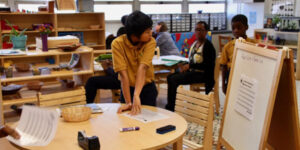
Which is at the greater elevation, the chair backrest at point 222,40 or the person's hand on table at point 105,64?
the chair backrest at point 222,40

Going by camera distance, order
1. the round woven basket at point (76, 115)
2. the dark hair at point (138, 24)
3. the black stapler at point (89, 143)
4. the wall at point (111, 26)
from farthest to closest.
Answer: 1. the wall at point (111, 26)
2. the dark hair at point (138, 24)
3. the round woven basket at point (76, 115)
4. the black stapler at point (89, 143)

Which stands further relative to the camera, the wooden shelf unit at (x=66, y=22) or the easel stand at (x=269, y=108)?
the wooden shelf unit at (x=66, y=22)

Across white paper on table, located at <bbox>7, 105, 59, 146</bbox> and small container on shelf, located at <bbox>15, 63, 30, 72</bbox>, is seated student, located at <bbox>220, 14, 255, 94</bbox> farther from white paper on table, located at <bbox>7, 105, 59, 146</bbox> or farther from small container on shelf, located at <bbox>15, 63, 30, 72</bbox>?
white paper on table, located at <bbox>7, 105, 59, 146</bbox>

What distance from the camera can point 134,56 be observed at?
8.02ft

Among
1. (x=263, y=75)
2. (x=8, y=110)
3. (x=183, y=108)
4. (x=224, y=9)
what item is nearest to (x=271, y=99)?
(x=263, y=75)

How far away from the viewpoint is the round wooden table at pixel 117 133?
1.74 meters

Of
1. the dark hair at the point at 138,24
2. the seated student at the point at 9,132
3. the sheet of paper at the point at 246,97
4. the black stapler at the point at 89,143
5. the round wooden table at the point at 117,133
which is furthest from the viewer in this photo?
the dark hair at the point at 138,24

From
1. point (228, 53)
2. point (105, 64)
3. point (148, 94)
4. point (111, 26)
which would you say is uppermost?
point (111, 26)

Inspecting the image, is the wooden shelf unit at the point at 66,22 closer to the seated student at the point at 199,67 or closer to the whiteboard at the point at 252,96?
the seated student at the point at 199,67

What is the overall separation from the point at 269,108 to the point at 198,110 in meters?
0.64

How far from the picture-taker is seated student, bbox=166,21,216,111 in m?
3.94

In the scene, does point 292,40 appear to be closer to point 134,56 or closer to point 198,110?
point 198,110

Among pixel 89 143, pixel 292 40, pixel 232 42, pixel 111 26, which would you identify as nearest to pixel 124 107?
pixel 89 143

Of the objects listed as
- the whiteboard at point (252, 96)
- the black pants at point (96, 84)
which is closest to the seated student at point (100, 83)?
the black pants at point (96, 84)
